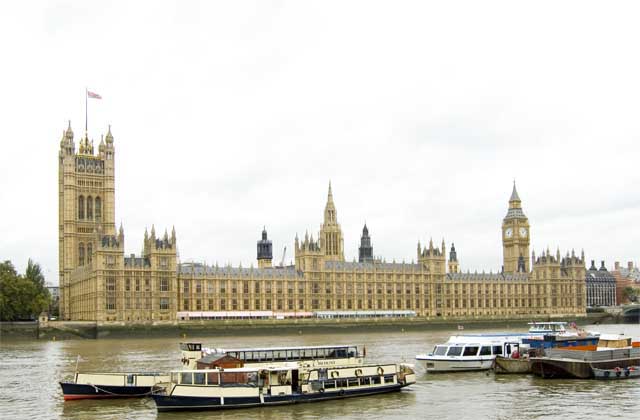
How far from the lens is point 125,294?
427 feet

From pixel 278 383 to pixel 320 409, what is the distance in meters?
3.03

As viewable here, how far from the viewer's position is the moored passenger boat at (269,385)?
43.1 meters

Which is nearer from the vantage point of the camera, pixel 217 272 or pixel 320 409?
pixel 320 409

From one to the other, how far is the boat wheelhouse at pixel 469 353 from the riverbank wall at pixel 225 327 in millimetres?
69464

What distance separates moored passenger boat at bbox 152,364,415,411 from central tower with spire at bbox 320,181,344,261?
5389 inches

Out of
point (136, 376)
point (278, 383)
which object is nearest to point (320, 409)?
point (278, 383)

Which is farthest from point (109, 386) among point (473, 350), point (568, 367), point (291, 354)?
point (568, 367)

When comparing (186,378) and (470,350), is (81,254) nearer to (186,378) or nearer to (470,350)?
(470,350)

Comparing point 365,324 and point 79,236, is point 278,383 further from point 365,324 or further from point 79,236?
point 79,236

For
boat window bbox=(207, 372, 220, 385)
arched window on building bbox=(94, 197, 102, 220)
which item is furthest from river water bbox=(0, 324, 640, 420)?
arched window on building bbox=(94, 197, 102, 220)

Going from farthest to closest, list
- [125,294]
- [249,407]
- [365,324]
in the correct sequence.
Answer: [365,324] → [125,294] → [249,407]

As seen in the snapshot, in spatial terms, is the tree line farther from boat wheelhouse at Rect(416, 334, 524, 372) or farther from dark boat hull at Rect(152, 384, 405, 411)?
dark boat hull at Rect(152, 384, 405, 411)

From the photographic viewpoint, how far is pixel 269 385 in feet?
147

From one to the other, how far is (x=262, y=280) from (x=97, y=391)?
9965 centimetres
